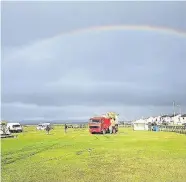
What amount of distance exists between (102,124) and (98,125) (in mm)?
630

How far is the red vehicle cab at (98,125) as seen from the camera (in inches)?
2267

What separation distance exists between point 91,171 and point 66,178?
86.5 inches

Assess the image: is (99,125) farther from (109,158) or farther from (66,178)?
(66,178)

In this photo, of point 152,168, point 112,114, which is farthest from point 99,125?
point 152,168

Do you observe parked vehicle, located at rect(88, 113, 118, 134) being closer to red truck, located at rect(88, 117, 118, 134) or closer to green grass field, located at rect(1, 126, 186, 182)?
red truck, located at rect(88, 117, 118, 134)

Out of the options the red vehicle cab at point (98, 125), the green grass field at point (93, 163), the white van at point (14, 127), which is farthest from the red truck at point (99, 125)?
the green grass field at point (93, 163)

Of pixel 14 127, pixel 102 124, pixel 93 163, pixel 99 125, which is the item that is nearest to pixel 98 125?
pixel 99 125

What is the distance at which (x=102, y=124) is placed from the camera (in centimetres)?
5791

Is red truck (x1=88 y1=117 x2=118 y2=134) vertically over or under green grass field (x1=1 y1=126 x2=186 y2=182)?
over

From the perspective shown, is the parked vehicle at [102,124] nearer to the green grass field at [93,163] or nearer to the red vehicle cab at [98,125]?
the red vehicle cab at [98,125]

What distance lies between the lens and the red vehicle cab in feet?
189

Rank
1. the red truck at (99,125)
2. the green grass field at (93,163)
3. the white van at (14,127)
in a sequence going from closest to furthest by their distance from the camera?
the green grass field at (93,163)
the red truck at (99,125)
the white van at (14,127)

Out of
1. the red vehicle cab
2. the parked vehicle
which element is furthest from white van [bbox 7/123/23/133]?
the parked vehicle

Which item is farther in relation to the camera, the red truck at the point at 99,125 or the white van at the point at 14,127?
the white van at the point at 14,127
